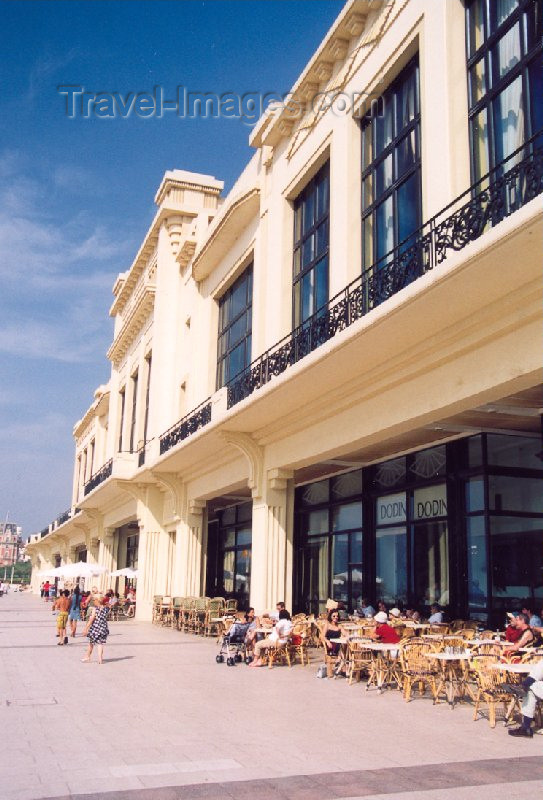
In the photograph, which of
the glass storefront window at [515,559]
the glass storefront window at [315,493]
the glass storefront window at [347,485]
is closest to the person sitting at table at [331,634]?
the glass storefront window at [515,559]

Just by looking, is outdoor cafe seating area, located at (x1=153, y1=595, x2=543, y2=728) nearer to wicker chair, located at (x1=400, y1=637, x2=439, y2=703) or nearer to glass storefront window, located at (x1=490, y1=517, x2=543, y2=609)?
wicker chair, located at (x1=400, y1=637, x2=439, y2=703)

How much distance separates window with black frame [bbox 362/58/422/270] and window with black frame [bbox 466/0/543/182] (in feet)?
5.09

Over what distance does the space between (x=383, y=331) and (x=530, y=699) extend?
218 inches

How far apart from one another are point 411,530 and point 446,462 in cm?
194

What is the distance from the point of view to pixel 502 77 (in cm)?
1135

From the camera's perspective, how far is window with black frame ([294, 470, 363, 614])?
18891mm

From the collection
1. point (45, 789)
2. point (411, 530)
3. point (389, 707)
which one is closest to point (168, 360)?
point (411, 530)

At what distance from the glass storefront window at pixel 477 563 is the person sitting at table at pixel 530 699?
6162 millimetres

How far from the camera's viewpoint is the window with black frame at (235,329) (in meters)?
21.6

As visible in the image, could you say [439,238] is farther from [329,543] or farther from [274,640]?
[329,543]

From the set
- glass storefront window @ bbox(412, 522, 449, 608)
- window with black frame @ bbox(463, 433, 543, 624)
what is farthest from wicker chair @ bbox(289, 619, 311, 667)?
window with black frame @ bbox(463, 433, 543, 624)

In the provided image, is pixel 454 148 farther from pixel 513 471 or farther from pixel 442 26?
pixel 513 471

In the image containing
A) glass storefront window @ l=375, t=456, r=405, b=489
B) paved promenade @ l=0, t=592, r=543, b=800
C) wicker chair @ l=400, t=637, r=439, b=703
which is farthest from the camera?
glass storefront window @ l=375, t=456, r=405, b=489

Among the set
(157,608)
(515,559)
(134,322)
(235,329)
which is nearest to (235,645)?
(515,559)
